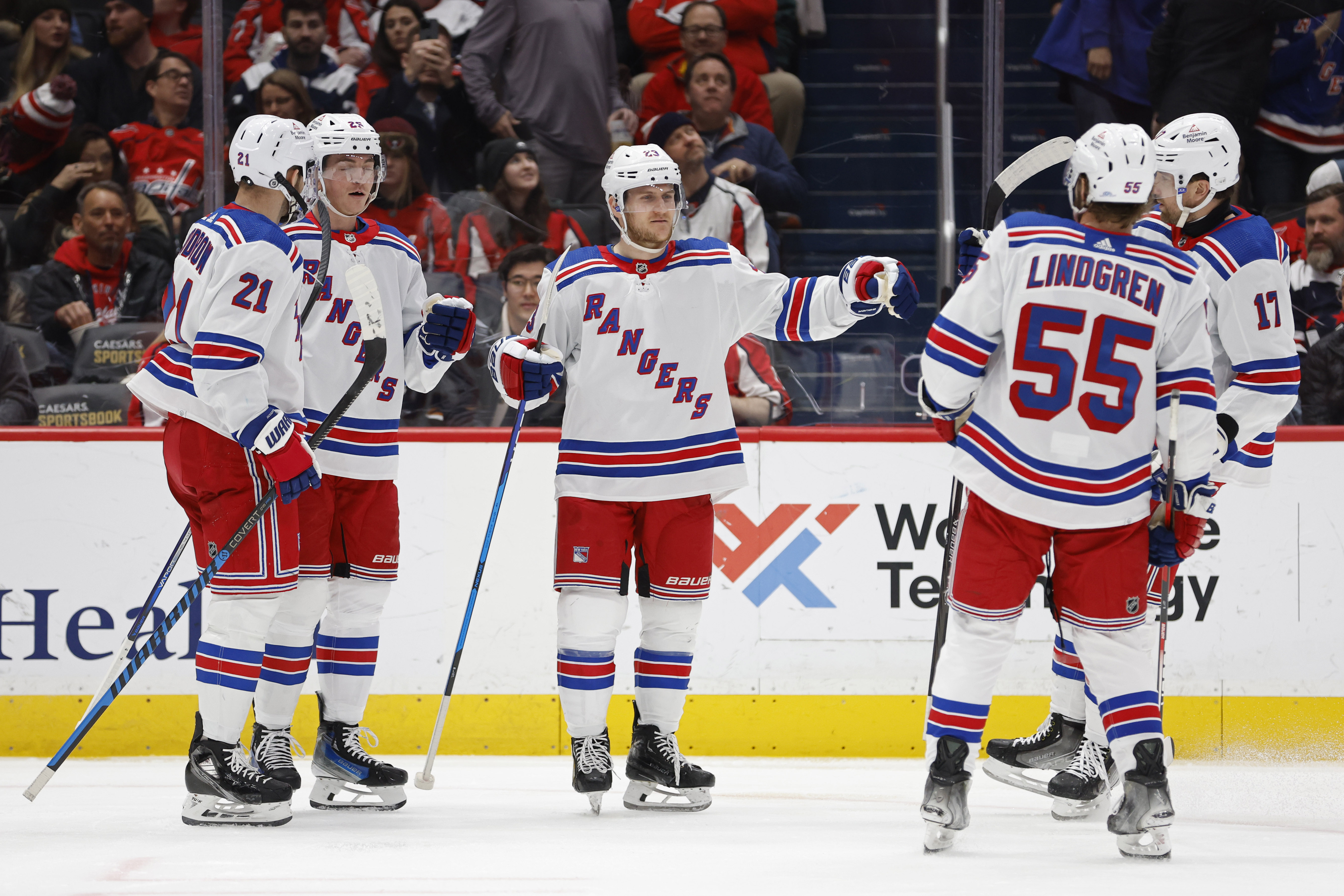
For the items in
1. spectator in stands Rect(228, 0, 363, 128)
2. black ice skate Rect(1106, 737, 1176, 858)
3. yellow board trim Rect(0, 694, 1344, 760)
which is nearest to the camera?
black ice skate Rect(1106, 737, 1176, 858)

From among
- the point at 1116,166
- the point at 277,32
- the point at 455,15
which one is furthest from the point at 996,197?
the point at 277,32

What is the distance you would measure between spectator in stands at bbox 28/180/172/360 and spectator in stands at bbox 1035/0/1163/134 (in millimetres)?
3248

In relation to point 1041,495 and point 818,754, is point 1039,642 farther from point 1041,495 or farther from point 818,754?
point 1041,495

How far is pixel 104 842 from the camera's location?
296 centimetres

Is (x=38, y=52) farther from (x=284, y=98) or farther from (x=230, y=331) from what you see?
(x=230, y=331)

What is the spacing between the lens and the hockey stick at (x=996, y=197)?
3.03 metres

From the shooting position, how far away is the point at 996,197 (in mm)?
3330

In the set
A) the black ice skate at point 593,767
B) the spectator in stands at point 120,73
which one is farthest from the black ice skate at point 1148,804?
the spectator in stands at point 120,73

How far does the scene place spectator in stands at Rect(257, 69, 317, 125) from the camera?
5254 mm

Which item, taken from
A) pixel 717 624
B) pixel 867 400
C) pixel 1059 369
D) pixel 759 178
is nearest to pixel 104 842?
pixel 717 624

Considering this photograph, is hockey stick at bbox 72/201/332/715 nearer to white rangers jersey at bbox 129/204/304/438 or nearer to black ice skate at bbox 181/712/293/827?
white rangers jersey at bbox 129/204/304/438

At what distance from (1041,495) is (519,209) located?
9.07ft

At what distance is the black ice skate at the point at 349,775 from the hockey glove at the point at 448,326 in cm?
95

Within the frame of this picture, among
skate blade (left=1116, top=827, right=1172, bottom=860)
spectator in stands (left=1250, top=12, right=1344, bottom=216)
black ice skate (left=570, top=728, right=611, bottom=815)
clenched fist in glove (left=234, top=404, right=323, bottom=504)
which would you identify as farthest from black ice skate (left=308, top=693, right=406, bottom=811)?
spectator in stands (left=1250, top=12, right=1344, bottom=216)
